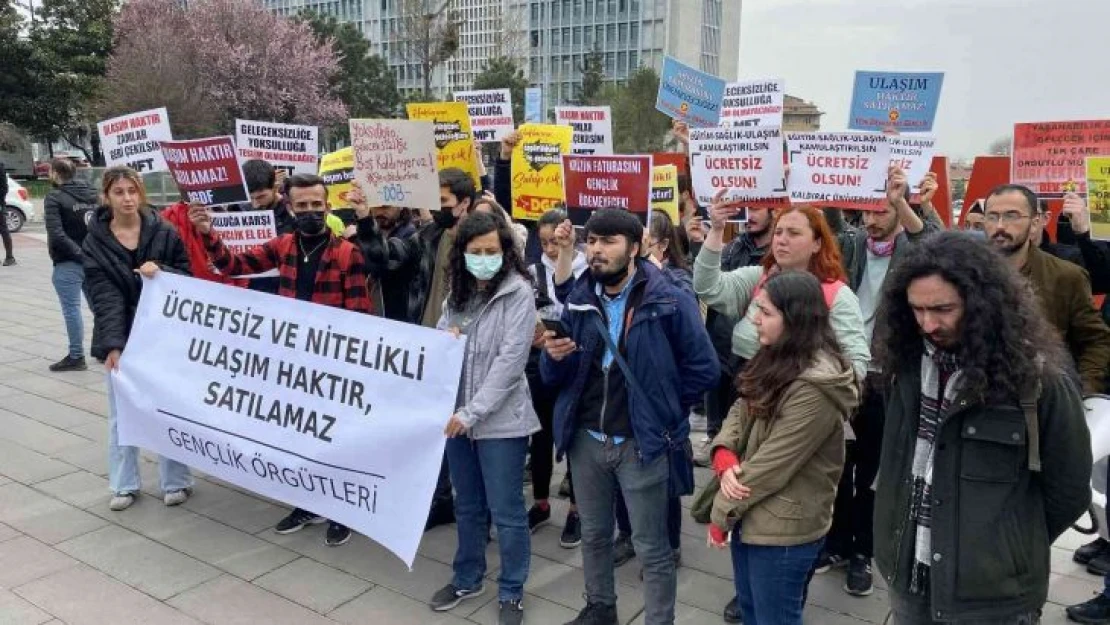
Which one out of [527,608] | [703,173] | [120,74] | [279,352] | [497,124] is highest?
Result: [120,74]

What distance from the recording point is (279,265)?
4.95m

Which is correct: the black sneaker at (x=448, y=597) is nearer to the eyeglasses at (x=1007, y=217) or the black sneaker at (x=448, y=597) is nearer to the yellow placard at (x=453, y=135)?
the eyeglasses at (x=1007, y=217)

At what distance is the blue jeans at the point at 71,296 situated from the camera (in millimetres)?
8102

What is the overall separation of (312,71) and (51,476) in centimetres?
4749

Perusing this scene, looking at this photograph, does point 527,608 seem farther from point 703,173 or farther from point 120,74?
point 120,74

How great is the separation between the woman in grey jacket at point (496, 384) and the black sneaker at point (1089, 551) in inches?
122

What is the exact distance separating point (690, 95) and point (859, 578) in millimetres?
5013

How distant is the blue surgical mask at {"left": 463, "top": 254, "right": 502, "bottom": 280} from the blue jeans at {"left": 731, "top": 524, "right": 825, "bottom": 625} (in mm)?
1555

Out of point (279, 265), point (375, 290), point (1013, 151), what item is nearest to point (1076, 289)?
point (1013, 151)

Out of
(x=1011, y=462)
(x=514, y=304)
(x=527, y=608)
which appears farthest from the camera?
(x=527, y=608)

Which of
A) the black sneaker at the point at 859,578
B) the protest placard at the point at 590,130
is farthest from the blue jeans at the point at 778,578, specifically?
the protest placard at the point at 590,130

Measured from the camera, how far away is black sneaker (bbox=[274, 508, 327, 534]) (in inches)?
183

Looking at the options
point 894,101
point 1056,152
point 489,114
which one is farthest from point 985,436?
point 489,114

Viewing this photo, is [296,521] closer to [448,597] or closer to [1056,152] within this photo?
→ [448,597]
